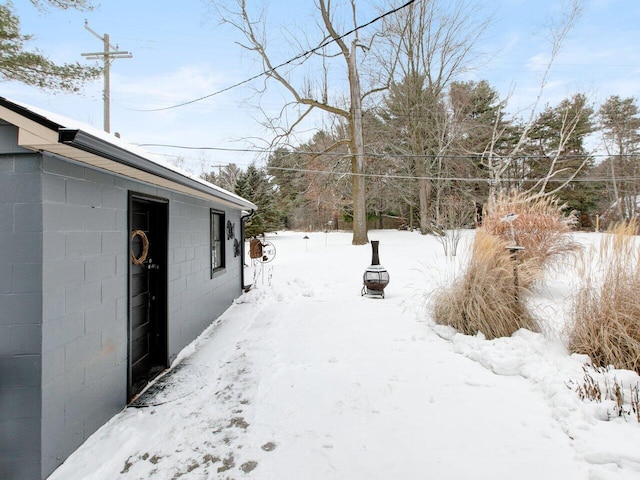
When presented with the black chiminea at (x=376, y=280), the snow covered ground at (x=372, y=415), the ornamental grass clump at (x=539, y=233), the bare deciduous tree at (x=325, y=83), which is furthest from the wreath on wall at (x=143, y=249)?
the bare deciduous tree at (x=325, y=83)

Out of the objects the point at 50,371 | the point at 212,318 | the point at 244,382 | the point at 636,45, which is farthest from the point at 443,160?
the point at 50,371

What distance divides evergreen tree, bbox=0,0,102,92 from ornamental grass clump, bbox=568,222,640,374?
11207 mm

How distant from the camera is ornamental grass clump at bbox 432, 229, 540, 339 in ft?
12.3

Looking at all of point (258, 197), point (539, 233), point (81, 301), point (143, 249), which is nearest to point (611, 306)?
point (539, 233)

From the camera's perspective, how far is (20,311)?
6.21ft

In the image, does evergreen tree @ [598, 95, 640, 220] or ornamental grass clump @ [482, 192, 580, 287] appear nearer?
ornamental grass clump @ [482, 192, 580, 287]

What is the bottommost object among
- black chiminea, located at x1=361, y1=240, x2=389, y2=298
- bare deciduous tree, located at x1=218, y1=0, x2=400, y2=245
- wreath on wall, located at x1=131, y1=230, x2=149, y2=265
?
black chiminea, located at x1=361, y1=240, x2=389, y2=298

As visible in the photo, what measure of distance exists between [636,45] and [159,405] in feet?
52.4

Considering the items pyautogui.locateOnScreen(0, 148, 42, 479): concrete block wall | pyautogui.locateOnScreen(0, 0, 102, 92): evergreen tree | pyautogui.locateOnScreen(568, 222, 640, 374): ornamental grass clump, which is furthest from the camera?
pyautogui.locateOnScreen(0, 0, 102, 92): evergreen tree

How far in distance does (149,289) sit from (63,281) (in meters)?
1.56

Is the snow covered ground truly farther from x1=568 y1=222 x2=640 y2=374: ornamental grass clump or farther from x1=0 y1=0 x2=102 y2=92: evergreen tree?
x1=0 y1=0 x2=102 y2=92: evergreen tree

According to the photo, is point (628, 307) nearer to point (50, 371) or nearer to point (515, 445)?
point (515, 445)

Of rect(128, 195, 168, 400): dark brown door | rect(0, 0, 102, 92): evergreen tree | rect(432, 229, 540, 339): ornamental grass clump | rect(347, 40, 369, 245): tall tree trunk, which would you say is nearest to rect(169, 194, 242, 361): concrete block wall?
rect(128, 195, 168, 400): dark brown door

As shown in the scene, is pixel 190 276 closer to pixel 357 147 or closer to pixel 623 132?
pixel 357 147
